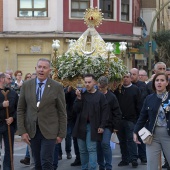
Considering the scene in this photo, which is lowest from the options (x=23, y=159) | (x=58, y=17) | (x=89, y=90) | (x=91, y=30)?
(x=23, y=159)

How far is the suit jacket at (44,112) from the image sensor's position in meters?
8.43

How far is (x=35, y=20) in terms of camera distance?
32375mm

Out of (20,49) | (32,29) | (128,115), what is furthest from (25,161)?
(20,49)

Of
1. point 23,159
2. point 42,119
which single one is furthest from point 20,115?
point 23,159

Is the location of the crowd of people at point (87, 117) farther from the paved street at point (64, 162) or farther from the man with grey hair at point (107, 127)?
the paved street at point (64, 162)

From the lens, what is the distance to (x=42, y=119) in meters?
8.42

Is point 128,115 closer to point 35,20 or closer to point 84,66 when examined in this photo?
point 84,66

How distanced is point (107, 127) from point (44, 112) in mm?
2719

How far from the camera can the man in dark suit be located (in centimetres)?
841

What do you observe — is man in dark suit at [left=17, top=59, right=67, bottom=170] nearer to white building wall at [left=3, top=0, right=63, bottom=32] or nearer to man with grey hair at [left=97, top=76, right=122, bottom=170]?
man with grey hair at [left=97, top=76, right=122, bottom=170]

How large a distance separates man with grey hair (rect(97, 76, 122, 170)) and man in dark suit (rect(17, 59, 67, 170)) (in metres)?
2.45

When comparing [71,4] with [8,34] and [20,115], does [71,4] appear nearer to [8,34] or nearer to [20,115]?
[8,34]

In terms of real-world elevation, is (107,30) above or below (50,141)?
above

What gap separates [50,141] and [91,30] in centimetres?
692
